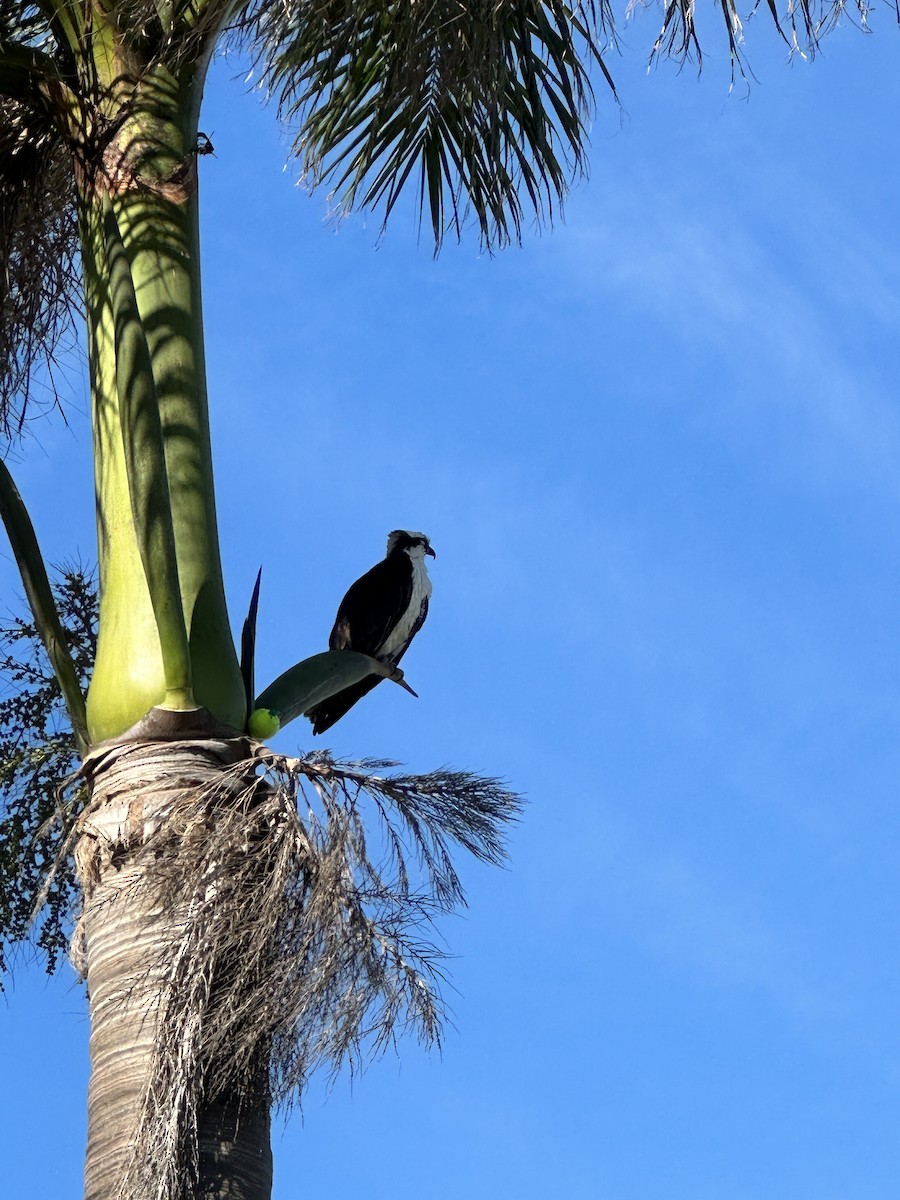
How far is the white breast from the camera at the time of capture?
684cm

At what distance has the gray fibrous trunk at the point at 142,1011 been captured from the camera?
10.1 ft

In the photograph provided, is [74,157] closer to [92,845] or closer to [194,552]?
[194,552]

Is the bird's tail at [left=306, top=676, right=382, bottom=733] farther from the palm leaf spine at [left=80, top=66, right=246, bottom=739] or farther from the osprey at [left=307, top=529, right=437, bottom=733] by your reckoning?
the palm leaf spine at [left=80, top=66, right=246, bottom=739]

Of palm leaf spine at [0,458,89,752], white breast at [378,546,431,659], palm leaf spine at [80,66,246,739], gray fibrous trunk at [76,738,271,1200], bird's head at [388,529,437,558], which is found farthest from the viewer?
bird's head at [388,529,437,558]

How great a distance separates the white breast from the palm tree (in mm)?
2250

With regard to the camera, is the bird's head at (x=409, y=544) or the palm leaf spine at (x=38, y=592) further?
the bird's head at (x=409, y=544)

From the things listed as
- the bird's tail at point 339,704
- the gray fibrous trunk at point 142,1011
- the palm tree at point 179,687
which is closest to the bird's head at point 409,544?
the bird's tail at point 339,704

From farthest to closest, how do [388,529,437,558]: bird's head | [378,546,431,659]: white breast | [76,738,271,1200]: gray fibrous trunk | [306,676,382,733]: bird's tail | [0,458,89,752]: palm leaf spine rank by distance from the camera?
1. [388,529,437,558]: bird's head
2. [378,546,431,659]: white breast
3. [306,676,382,733]: bird's tail
4. [0,458,89,752]: palm leaf spine
5. [76,738,271,1200]: gray fibrous trunk

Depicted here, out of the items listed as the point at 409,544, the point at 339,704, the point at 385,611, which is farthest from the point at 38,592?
the point at 409,544

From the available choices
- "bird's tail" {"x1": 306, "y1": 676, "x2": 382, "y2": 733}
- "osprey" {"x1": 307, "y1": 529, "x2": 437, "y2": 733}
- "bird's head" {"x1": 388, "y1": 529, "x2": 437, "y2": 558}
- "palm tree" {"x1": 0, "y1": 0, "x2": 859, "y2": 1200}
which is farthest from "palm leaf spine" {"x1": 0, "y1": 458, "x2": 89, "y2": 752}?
"bird's head" {"x1": 388, "y1": 529, "x2": 437, "y2": 558}

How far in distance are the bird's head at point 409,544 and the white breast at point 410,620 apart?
0.94ft

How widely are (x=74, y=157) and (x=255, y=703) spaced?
1574mm

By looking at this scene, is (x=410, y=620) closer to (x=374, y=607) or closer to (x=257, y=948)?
(x=374, y=607)

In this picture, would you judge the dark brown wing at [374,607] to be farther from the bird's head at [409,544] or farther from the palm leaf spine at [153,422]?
the palm leaf spine at [153,422]
